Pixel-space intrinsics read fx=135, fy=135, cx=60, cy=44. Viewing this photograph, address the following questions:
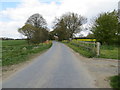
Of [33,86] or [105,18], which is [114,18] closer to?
[105,18]

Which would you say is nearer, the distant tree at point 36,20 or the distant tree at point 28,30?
the distant tree at point 28,30

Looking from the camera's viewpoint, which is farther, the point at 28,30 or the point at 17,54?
the point at 28,30

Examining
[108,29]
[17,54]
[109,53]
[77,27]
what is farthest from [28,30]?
[109,53]

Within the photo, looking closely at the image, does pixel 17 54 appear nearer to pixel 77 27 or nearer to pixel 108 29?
pixel 108 29

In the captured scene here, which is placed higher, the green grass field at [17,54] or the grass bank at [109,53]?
the grass bank at [109,53]

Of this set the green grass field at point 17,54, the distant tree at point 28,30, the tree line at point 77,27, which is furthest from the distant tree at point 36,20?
the green grass field at point 17,54

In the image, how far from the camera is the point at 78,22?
155 ft

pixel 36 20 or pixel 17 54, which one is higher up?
pixel 36 20

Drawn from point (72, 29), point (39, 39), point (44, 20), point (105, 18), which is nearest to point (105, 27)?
point (105, 18)

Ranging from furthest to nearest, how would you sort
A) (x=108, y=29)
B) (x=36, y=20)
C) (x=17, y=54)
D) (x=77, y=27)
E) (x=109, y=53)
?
(x=36, y=20), (x=77, y=27), (x=108, y=29), (x=17, y=54), (x=109, y=53)

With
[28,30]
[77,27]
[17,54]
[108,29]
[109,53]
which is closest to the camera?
[109,53]

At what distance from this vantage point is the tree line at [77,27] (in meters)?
25.2

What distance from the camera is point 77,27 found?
46.8 m

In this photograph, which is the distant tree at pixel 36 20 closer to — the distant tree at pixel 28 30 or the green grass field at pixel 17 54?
the distant tree at pixel 28 30
